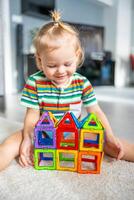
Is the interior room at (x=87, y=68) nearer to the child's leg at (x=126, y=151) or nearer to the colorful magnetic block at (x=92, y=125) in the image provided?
the child's leg at (x=126, y=151)

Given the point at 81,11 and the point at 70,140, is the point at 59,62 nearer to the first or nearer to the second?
the point at 70,140

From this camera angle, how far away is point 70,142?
0.83 metres

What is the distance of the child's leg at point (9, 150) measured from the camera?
0.80 meters

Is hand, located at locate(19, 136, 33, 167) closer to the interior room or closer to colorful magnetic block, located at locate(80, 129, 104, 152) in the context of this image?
the interior room

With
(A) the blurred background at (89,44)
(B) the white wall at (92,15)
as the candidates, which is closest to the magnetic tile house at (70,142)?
(A) the blurred background at (89,44)

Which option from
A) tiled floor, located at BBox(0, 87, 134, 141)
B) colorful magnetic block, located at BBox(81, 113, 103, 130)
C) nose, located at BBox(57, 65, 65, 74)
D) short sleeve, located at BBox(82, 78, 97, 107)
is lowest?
tiled floor, located at BBox(0, 87, 134, 141)

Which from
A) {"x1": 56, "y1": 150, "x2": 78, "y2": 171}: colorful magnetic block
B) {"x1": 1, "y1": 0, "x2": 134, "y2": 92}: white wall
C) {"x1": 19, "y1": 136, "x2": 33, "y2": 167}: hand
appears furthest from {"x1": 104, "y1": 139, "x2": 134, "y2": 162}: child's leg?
{"x1": 1, "y1": 0, "x2": 134, "y2": 92}: white wall

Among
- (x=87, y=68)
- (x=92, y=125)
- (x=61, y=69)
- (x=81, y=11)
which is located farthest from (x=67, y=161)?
(x=81, y=11)

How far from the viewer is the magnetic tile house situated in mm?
757

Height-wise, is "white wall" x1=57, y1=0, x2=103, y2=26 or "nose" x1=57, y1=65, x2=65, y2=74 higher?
"white wall" x1=57, y1=0, x2=103, y2=26

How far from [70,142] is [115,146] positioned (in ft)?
0.51

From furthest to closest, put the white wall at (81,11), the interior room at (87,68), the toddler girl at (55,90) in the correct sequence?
the white wall at (81,11) → the toddler girl at (55,90) → the interior room at (87,68)

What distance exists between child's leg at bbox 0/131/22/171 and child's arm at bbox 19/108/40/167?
0.9 inches

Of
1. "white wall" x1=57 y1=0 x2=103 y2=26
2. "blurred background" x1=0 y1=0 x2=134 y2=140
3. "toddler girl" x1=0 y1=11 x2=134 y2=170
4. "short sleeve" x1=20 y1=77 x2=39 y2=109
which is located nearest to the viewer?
"toddler girl" x1=0 y1=11 x2=134 y2=170
